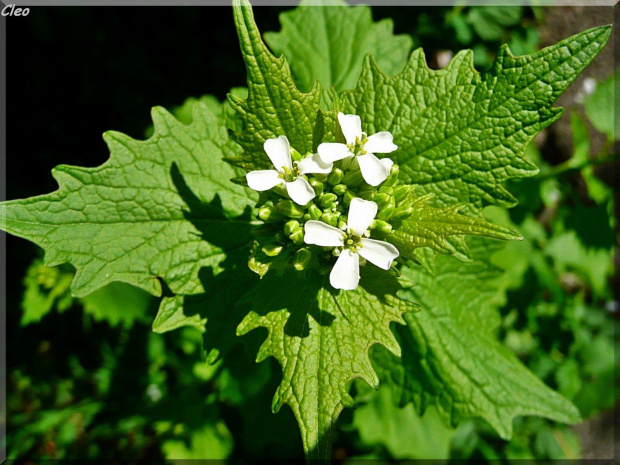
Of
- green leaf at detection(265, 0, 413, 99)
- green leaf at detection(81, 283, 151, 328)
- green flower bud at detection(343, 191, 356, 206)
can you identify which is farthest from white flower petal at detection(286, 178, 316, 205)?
green leaf at detection(81, 283, 151, 328)

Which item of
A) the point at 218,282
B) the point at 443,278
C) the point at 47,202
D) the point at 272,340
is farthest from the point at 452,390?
the point at 47,202

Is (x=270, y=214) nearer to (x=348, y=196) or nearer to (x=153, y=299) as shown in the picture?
(x=348, y=196)

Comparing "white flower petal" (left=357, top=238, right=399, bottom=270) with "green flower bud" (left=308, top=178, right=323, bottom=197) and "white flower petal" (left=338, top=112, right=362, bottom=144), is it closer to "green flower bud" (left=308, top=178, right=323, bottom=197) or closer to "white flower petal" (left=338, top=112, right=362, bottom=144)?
"green flower bud" (left=308, top=178, right=323, bottom=197)

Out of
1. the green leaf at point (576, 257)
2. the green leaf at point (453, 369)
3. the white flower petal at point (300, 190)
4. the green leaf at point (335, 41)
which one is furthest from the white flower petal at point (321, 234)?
the green leaf at point (576, 257)

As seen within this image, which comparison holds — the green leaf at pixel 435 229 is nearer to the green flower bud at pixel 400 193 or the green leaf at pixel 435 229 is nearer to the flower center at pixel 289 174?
the green flower bud at pixel 400 193

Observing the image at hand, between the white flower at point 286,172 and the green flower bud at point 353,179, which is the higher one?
the white flower at point 286,172
